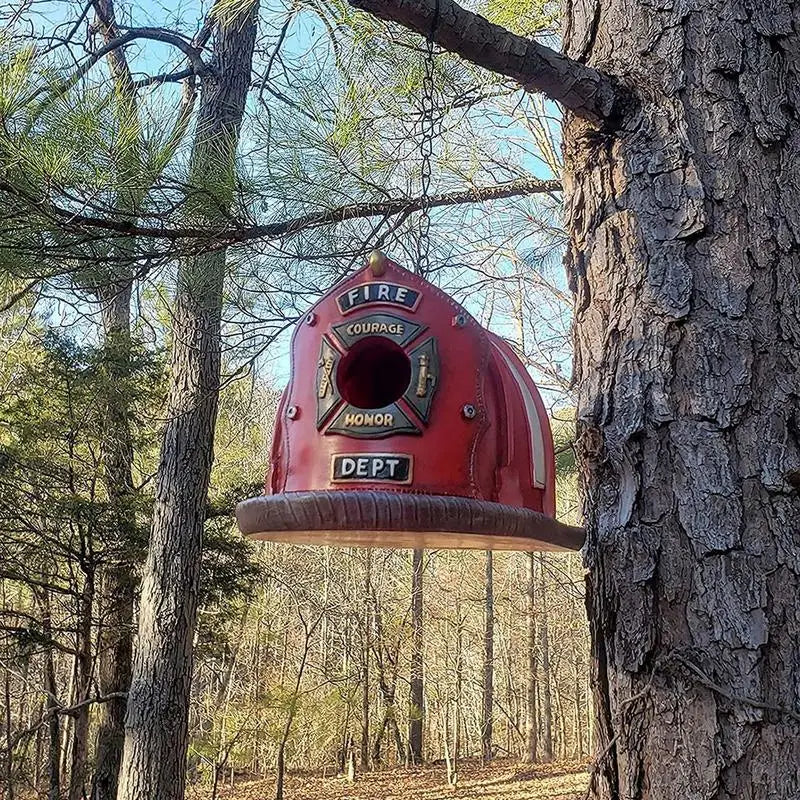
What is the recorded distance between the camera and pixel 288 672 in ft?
45.5

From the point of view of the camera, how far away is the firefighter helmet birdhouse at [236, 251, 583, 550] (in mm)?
1043

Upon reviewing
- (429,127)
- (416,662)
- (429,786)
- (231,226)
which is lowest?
(429,786)

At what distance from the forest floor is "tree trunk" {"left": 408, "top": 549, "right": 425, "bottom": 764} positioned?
1.80 feet

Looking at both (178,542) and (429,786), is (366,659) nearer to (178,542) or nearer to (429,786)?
(429,786)

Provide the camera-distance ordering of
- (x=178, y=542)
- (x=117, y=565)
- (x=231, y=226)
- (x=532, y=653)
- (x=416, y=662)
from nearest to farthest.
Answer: (x=231, y=226)
(x=178, y=542)
(x=117, y=565)
(x=416, y=662)
(x=532, y=653)

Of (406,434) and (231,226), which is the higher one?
(231,226)

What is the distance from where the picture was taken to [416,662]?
13.8m

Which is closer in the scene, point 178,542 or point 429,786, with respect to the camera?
point 178,542

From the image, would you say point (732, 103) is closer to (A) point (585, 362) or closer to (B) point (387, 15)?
(A) point (585, 362)

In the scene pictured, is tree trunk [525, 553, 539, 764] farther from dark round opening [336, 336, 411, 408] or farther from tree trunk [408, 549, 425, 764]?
dark round opening [336, 336, 411, 408]

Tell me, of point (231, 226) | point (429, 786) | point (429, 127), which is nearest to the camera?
point (429, 127)

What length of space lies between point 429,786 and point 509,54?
12.9 metres

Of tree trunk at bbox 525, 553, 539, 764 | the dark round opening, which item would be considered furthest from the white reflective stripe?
tree trunk at bbox 525, 553, 539, 764

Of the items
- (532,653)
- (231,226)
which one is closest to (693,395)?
(231,226)
